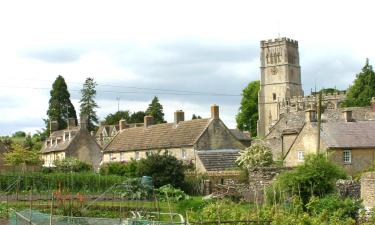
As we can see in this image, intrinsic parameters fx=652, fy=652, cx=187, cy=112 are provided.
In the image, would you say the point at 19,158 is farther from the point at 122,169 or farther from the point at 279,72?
the point at 279,72

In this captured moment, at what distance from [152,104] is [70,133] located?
42492 millimetres

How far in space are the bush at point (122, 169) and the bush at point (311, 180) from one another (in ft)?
67.9

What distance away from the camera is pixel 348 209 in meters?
28.0

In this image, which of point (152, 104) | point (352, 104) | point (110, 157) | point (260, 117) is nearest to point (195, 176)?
point (110, 157)

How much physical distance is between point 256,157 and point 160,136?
14540 millimetres

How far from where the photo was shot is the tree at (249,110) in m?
126

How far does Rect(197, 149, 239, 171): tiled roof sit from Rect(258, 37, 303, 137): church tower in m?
76.8

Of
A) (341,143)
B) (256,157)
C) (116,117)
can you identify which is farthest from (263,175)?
(116,117)

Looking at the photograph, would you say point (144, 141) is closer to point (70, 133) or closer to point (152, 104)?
point (70, 133)

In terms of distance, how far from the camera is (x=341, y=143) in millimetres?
44156

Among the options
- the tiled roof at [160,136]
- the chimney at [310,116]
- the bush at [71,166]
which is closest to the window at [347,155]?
the chimney at [310,116]

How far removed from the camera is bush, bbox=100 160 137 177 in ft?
171

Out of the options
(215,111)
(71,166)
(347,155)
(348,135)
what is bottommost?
(71,166)

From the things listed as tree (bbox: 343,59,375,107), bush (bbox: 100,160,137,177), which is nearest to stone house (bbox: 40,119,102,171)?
bush (bbox: 100,160,137,177)
